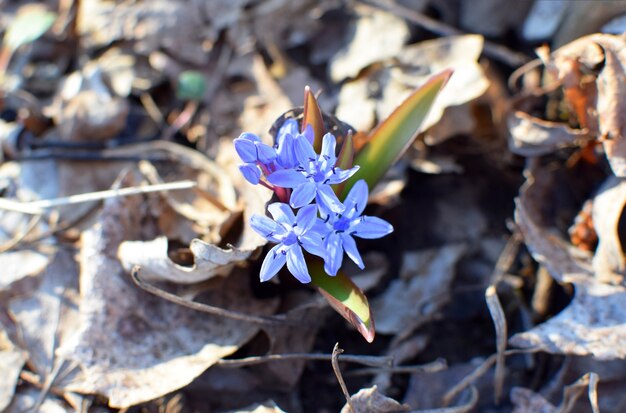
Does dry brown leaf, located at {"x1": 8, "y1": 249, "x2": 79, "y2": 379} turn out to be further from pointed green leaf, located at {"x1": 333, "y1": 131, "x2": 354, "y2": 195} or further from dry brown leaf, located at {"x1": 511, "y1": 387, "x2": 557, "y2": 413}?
dry brown leaf, located at {"x1": 511, "y1": 387, "x2": 557, "y2": 413}

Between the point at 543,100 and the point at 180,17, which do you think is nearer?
the point at 543,100

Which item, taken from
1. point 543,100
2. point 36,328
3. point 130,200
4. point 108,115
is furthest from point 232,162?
point 543,100

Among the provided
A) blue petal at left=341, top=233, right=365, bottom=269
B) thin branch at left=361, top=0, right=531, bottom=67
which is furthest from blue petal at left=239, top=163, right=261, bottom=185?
thin branch at left=361, top=0, right=531, bottom=67

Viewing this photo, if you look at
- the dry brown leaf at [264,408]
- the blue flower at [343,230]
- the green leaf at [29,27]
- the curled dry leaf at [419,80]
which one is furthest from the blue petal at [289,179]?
the green leaf at [29,27]

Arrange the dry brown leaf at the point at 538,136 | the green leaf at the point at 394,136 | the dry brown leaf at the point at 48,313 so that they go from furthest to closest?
the dry brown leaf at the point at 538,136
the dry brown leaf at the point at 48,313
the green leaf at the point at 394,136

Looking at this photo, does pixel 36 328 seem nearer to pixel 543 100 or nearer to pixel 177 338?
pixel 177 338

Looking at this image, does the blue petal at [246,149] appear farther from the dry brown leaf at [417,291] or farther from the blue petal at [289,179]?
the dry brown leaf at [417,291]

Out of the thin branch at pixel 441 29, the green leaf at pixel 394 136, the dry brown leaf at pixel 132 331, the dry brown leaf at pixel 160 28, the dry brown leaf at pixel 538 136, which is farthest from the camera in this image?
the dry brown leaf at pixel 160 28
